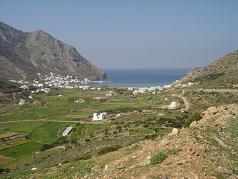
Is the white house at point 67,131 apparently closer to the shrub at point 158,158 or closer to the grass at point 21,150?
the grass at point 21,150

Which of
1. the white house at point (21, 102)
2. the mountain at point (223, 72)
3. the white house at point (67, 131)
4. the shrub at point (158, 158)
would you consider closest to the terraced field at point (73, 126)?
the white house at point (67, 131)

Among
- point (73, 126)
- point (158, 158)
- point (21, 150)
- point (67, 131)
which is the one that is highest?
point (158, 158)

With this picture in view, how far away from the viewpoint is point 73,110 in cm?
13375

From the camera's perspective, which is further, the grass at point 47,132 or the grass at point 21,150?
the grass at point 47,132

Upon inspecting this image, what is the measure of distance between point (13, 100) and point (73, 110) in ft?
149

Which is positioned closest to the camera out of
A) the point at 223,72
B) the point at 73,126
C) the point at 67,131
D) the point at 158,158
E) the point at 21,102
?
the point at 158,158

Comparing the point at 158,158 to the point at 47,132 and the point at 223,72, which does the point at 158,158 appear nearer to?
the point at 47,132

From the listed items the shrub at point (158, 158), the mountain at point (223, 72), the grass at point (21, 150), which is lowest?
the grass at point (21, 150)

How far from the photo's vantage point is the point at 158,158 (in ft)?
66.6

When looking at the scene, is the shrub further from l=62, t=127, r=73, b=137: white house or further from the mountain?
the mountain

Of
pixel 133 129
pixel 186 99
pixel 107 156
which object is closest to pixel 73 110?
pixel 186 99

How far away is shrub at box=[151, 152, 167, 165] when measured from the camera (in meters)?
20.2

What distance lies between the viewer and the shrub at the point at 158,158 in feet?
66.1

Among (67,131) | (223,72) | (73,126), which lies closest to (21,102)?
(73,126)
